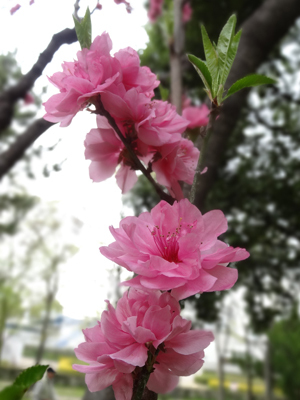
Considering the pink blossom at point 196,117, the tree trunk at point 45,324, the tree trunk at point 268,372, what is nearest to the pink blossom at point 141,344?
the pink blossom at point 196,117

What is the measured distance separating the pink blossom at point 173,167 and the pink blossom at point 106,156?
0.03 m

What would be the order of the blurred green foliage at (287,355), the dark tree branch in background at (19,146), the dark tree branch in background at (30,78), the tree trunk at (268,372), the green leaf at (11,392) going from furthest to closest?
the tree trunk at (268,372) → the blurred green foliage at (287,355) → the dark tree branch in background at (19,146) → the dark tree branch in background at (30,78) → the green leaf at (11,392)

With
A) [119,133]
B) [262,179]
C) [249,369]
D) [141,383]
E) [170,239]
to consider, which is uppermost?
[262,179]

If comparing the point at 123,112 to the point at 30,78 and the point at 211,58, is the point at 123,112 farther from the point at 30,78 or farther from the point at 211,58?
the point at 30,78

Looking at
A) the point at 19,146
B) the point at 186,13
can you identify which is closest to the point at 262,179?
the point at 186,13

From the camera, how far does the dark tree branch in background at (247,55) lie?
3.12 ft

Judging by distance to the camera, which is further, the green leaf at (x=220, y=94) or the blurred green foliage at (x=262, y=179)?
the blurred green foliage at (x=262, y=179)

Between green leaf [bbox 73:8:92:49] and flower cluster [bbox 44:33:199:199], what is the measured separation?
22mm

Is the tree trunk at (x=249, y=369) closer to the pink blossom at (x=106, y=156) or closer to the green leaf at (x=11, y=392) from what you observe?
the pink blossom at (x=106, y=156)

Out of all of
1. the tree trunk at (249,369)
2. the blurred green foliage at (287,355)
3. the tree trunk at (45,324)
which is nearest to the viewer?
the blurred green foliage at (287,355)

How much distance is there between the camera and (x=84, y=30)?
33cm

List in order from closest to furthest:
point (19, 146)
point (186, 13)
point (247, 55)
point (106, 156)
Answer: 1. point (106, 156)
2. point (19, 146)
3. point (247, 55)
4. point (186, 13)

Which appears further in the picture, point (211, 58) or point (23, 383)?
point (211, 58)

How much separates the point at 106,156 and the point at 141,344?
215 mm
